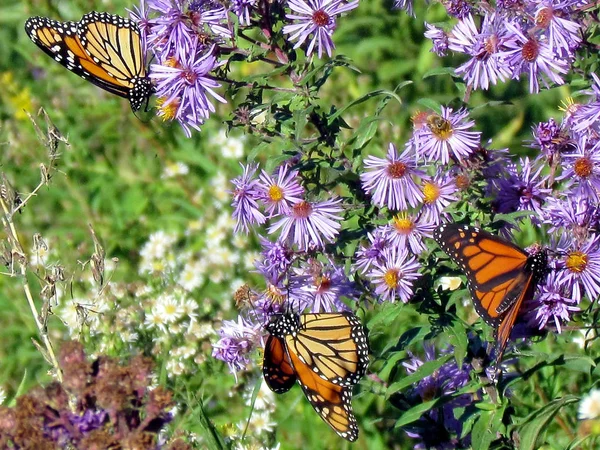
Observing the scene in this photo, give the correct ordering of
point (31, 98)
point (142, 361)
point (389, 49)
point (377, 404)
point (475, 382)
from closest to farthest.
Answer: point (142, 361), point (475, 382), point (377, 404), point (389, 49), point (31, 98)

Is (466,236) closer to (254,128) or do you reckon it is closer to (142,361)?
(254,128)

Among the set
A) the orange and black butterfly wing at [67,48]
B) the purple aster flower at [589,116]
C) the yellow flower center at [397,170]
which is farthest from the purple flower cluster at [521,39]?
the orange and black butterfly wing at [67,48]

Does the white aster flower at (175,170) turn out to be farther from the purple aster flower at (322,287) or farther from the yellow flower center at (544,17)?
the yellow flower center at (544,17)

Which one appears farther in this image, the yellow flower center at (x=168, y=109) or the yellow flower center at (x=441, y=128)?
the yellow flower center at (x=168, y=109)

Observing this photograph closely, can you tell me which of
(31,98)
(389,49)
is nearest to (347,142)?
(389,49)

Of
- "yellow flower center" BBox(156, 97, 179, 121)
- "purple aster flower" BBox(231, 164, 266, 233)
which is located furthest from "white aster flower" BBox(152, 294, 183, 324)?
"yellow flower center" BBox(156, 97, 179, 121)

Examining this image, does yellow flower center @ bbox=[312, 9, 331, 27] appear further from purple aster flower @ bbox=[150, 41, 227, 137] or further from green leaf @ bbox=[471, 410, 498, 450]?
green leaf @ bbox=[471, 410, 498, 450]
